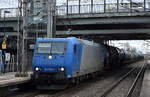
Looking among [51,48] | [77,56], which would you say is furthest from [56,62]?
[77,56]

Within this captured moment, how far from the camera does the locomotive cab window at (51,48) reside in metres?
17.0

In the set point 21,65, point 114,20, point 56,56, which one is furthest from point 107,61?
point 56,56

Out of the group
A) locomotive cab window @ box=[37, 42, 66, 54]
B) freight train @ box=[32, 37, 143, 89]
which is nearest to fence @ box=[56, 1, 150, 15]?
freight train @ box=[32, 37, 143, 89]

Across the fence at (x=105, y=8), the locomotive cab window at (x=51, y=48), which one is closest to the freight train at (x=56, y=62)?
the locomotive cab window at (x=51, y=48)

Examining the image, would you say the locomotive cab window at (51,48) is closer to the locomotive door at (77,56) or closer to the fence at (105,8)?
the locomotive door at (77,56)

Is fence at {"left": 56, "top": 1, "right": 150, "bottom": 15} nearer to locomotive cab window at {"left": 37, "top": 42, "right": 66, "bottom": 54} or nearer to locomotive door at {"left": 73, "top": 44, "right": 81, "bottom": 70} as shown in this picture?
locomotive door at {"left": 73, "top": 44, "right": 81, "bottom": 70}

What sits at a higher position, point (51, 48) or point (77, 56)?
point (51, 48)

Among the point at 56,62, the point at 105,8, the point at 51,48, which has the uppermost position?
the point at 105,8

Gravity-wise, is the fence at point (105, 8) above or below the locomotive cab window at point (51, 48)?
above

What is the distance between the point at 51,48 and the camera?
17.2 metres

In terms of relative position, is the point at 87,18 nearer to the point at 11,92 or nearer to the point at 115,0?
the point at 115,0

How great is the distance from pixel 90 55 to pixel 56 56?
5.47 meters

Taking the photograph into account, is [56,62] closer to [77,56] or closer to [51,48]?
[51,48]

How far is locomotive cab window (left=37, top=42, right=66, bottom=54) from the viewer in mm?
17047
